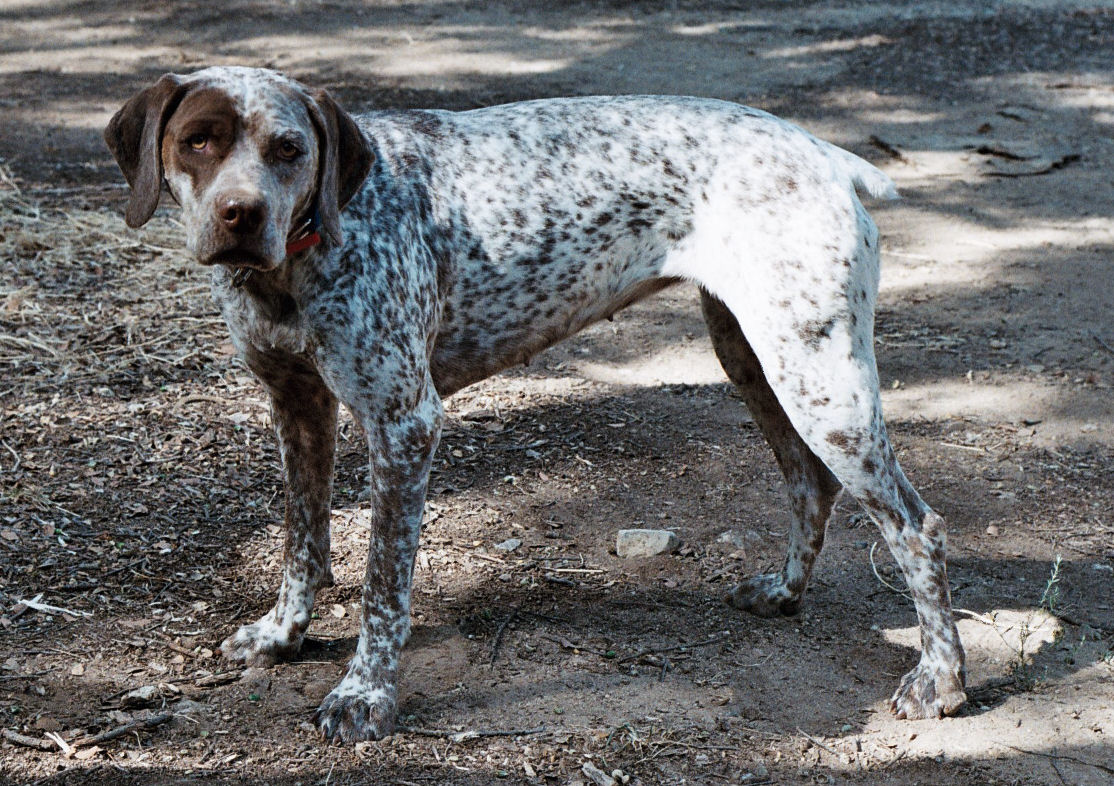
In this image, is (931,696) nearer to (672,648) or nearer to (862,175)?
(672,648)

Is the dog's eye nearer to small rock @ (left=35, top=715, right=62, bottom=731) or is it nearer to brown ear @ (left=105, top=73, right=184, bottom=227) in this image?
brown ear @ (left=105, top=73, right=184, bottom=227)

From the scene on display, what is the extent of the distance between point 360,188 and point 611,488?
201 cm

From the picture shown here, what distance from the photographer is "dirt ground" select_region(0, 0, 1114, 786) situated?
345cm

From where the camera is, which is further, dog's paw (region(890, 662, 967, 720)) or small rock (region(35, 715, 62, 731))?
dog's paw (region(890, 662, 967, 720))

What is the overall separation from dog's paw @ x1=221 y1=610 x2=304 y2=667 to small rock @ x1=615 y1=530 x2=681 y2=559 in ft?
4.13

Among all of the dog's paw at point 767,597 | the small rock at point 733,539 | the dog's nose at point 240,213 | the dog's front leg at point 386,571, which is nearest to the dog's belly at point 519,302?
the dog's front leg at point 386,571

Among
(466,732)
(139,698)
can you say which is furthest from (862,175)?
(139,698)

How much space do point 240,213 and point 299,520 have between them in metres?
1.27

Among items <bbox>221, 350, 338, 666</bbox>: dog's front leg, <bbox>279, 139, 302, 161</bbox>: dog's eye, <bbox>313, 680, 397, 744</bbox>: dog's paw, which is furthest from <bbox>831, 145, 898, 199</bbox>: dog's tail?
<bbox>313, 680, 397, 744</bbox>: dog's paw

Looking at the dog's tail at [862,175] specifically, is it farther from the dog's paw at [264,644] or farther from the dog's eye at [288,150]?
the dog's paw at [264,644]

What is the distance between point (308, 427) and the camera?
3.79 meters

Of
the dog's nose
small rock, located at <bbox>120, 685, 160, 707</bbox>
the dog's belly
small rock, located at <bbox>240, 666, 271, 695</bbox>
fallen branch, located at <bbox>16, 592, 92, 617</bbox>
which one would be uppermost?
the dog's nose

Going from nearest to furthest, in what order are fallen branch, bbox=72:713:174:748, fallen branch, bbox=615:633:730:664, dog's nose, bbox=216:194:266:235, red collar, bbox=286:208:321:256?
dog's nose, bbox=216:194:266:235 < red collar, bbox=286:208:321:256 < fallen branch, bbox=72:713:174:748 < fallen branch, bbox=615:633:730:664

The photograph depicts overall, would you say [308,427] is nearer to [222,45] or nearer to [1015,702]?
[1015,702]
